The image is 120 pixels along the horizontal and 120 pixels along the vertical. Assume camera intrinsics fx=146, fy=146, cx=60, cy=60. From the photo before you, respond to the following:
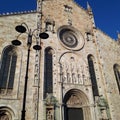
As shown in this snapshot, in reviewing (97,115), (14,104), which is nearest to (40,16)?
(14,104)

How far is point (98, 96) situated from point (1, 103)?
27.1 feet

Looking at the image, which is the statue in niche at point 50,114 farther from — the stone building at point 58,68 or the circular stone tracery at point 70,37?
the circular stone tracery at point 70,37

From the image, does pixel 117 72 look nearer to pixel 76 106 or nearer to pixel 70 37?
pixel 70 37

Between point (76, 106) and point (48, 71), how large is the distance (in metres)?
3.86

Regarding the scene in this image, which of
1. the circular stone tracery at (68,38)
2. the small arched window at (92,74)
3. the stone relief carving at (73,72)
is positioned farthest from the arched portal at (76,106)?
the circular stone tracery at (68,38)

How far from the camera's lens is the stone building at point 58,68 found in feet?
35.0

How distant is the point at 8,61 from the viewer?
1187 cm

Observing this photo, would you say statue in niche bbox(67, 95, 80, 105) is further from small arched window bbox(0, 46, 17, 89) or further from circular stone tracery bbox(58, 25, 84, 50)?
small arched window bbox(0, 46, 17, 89)

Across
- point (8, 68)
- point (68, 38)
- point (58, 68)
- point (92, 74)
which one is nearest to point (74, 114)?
point (58, 68)

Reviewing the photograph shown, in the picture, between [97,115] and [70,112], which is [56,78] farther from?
[97,115]

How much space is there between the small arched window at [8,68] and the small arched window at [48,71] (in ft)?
8.64

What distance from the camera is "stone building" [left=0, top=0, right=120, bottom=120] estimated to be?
10680 millimetres

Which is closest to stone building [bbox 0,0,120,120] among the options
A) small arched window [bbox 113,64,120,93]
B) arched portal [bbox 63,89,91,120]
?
arched portal [bbox 63,89,91,120]

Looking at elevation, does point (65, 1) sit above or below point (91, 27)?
above
